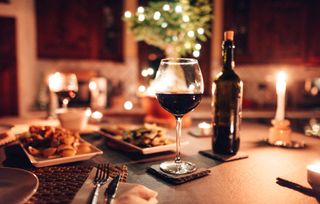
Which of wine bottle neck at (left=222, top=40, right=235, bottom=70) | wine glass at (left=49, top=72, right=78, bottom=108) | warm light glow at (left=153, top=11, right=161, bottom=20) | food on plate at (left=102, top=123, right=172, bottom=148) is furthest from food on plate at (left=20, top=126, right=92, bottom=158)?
warm light glow at (left=153, top=11, right=161, bottom=20)

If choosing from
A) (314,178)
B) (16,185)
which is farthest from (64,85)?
(314,178)

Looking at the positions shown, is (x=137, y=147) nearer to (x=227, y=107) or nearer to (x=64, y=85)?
(x=227, y=107)

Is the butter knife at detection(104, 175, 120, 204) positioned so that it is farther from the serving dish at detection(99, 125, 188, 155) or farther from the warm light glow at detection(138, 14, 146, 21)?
the warm light glow at detection(138, 14, 146, 21)

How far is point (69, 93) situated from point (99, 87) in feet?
6.80

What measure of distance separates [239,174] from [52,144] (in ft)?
1.62

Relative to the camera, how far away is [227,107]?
3.05 feet

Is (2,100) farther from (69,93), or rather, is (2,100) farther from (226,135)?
(226,135)

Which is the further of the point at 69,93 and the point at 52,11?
the point at 52,11

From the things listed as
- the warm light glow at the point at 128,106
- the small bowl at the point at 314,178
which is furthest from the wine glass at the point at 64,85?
the warm light glow at the point at 128,106

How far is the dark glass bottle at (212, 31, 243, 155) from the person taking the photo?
0.92 metres

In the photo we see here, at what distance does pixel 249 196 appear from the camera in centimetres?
63

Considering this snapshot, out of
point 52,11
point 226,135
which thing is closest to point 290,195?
point 226,135

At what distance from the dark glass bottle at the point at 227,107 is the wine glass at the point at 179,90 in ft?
0.54

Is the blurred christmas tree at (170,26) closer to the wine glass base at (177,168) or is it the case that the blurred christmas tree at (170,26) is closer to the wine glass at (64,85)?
the wine glass at (64,85)
